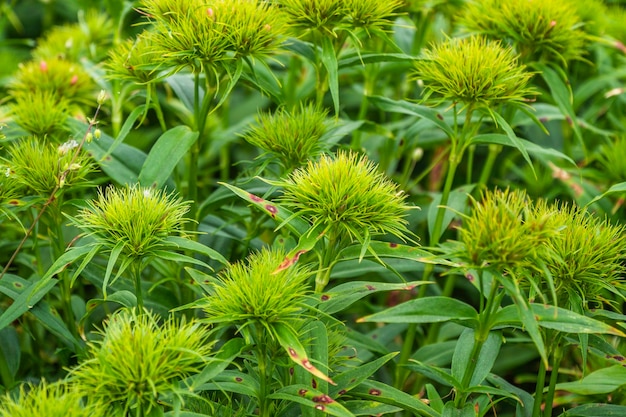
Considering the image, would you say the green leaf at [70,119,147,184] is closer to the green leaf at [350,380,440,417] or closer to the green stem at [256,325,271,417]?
the green stem at [256,325,271,417]

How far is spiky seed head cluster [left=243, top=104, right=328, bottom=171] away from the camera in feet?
6.09

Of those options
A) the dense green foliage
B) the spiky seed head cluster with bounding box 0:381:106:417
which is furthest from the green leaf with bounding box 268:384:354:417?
the spiky seed head cluster with bounding box 0:381:106:417

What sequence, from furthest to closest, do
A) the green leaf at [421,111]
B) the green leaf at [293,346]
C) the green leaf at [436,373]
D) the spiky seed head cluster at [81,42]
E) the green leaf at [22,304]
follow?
1. the spiky seed head cluster at [81,42]
2. the green leaf at [421,111]
3. the green leaf at [22,304]
4. the green leaf at [436,373]
5. the green leaf at [293,346]

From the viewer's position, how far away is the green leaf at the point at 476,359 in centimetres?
161

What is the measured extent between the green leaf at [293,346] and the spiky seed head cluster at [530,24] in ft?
3.63

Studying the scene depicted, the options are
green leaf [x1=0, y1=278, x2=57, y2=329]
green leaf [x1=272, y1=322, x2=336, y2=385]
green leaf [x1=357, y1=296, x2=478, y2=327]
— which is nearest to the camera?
green leaf [x1=272, y1=322, x2=336, y2=385]

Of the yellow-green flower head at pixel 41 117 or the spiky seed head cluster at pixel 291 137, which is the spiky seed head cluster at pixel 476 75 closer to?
the spiky seed head cluster at pixel 291 137

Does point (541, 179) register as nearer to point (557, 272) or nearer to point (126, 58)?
point (557, 272)

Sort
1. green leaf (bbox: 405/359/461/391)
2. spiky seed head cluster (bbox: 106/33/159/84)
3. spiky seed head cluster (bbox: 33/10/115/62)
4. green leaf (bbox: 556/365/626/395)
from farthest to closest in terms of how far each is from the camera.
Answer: spiky seed head cluster (bbox: 33/10/115/62) < spiky seed head cluster (bbox: 106/33/159/84) < green leaf (bbox: 556/365/626/395) < green leaf (bbox: 405/359/461/391)

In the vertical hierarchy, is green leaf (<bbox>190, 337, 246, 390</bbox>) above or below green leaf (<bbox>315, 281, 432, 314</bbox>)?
below

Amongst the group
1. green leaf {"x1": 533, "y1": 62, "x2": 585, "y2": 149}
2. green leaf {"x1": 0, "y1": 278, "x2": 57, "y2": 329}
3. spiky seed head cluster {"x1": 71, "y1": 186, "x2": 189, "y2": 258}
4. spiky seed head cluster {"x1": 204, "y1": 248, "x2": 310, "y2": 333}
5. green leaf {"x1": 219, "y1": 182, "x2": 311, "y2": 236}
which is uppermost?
green leaf {"x1": 533, "y1": 62, "x2": 585, "y2": 149}

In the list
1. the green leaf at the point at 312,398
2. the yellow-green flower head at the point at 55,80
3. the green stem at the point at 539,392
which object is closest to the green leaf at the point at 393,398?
the green leaf at the point at 312,398

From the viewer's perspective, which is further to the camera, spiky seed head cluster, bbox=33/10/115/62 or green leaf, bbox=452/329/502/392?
spiky seed head cluster, bbox=33/10/115/62

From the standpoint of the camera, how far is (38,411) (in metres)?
1.27
